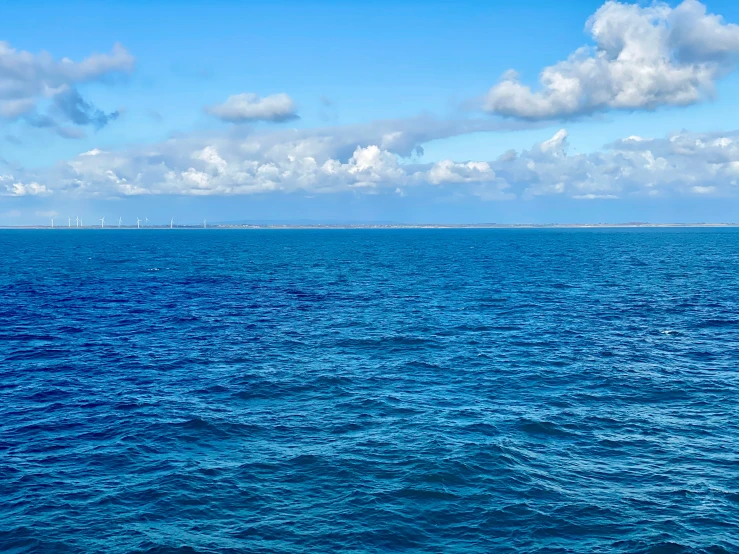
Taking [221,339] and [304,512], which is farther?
[221,339]

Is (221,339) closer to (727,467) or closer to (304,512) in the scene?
(304,512)

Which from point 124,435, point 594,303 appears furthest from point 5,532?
point 594,303

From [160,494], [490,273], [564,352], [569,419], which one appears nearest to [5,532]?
[160,494]

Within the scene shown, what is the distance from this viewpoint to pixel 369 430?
46.5 meters

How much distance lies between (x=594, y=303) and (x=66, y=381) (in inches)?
3272

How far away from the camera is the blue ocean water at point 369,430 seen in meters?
32.9

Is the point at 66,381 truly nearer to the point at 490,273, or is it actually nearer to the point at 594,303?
the point at 594,303

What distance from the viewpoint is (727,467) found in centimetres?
3975

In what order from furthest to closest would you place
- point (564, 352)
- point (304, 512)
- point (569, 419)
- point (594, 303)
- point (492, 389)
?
point (594, 303) → point (564, 352) → point (492, 389) → point (569, 419) → point (304, 512)

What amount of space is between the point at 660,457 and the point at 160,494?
32.6 meters

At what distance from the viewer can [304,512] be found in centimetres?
3456

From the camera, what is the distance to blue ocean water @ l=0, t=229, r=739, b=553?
32.9 metres

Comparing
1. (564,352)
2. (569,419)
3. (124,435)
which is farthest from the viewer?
(564,352)

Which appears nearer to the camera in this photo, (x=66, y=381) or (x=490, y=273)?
(x=66, y=381)
